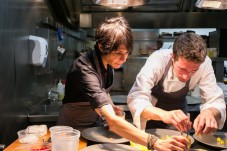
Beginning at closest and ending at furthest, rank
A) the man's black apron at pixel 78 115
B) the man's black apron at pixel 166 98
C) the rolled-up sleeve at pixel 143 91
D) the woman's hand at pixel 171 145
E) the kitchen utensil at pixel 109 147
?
the woman's hand at pixel 171 145
the kitchen utensil at pixel 109 147
the rolled-up sleeve at pixel 143 91
the man's black apron at pixel 78 115
the man's black apron at pixel 166 98

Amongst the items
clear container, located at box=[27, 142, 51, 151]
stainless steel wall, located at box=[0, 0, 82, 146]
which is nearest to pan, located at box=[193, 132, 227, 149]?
clear container, located at box=[27, 142, 51, 151]

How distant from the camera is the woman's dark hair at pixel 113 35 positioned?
153 cm

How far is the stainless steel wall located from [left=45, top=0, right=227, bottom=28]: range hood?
→ 0.80m

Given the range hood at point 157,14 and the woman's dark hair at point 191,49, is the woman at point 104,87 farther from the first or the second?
the range hood at point 157,14

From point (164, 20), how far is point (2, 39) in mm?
2293

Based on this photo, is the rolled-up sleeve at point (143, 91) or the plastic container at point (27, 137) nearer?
the plastic container at point (27, 137)

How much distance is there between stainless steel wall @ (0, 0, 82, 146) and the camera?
186cm

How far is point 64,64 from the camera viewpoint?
4074 millimetres

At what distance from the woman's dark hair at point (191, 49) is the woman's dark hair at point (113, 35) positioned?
12.0 inches

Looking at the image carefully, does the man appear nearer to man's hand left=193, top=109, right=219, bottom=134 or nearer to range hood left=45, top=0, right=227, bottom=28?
man's hand left=193, top=109, right=219, bottom=134

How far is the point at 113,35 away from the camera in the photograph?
152cm

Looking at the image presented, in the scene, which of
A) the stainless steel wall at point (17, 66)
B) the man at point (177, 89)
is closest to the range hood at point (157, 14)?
the stainless steel wall at point (17, 66)

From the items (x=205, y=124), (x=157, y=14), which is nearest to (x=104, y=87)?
(x=205, y=124)

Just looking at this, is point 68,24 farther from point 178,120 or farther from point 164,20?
point 178,120
